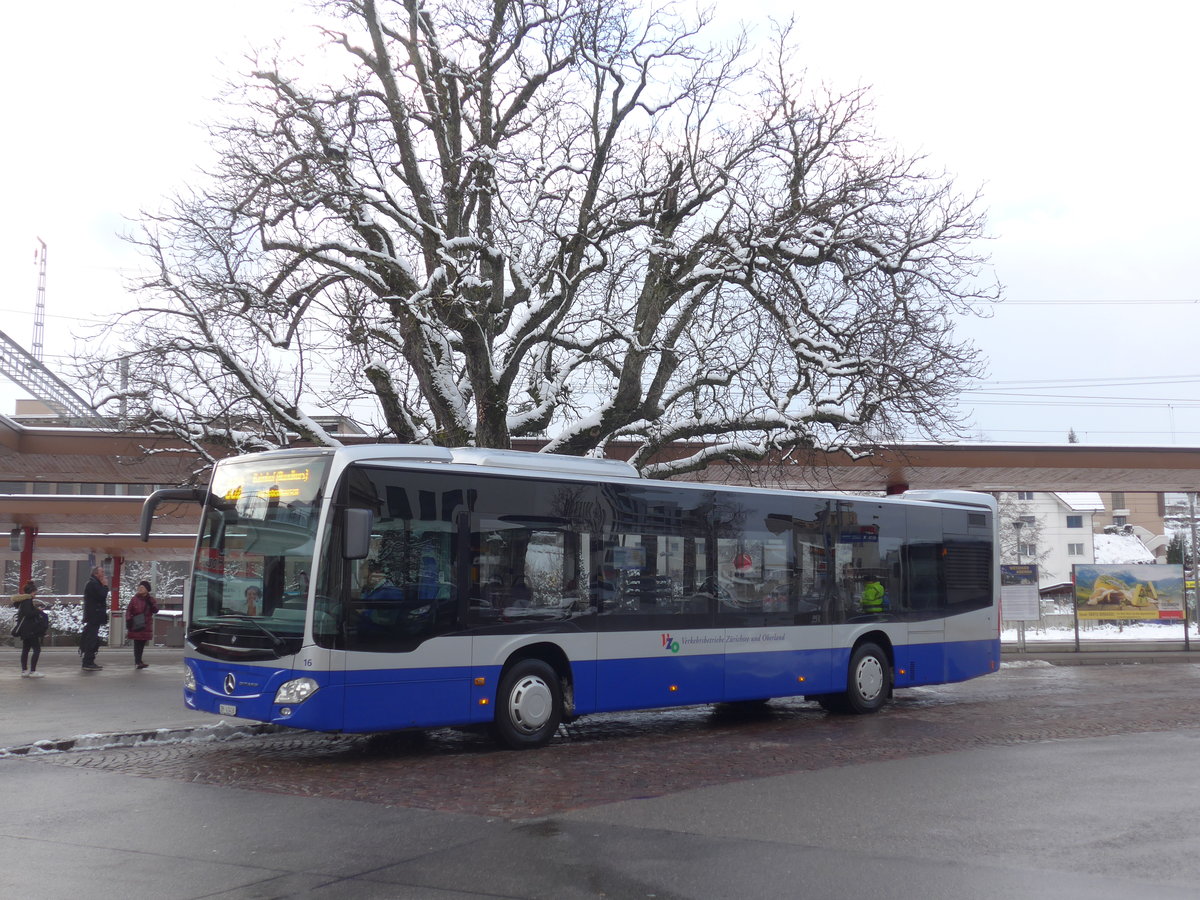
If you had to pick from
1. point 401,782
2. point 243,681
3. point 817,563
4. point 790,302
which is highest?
point 790,302

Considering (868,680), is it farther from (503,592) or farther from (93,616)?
(93,616)

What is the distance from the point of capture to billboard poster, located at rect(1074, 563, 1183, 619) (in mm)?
28297

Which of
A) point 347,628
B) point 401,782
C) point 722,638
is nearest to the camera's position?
point 401,782

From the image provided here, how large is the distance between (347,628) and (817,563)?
702cm

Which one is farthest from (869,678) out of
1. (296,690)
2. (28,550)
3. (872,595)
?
(28,550)

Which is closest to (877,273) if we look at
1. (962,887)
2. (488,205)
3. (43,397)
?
(488,205)

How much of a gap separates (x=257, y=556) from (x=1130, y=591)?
2365cm

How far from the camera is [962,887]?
6496mm

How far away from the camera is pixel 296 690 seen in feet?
34.9

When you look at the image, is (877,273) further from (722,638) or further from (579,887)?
(579,887)

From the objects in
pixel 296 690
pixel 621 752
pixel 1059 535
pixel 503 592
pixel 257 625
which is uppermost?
pixel 1059 535

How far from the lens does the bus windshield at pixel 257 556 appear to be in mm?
10969

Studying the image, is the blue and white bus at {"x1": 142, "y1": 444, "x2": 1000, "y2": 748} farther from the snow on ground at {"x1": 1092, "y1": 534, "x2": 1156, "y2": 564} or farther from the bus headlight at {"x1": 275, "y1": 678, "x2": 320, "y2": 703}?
the snow on ground at {"x1": 1092, "y1": 534, "x2": 1156, "y2": 564}

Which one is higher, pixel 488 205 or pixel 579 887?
pixel 488 205
